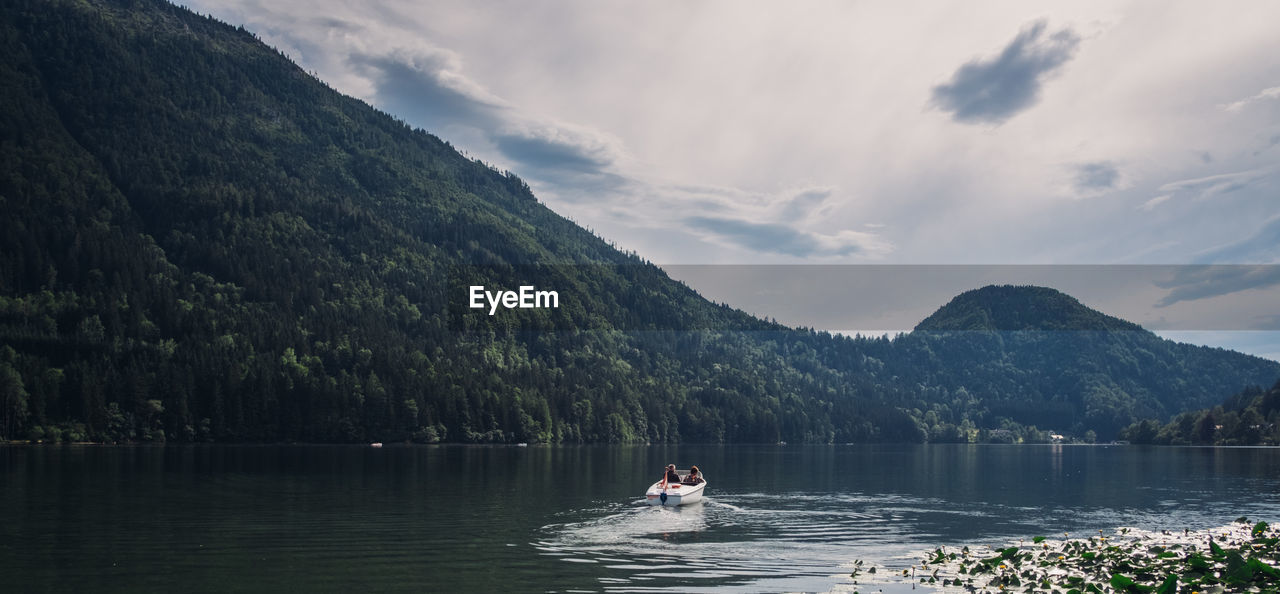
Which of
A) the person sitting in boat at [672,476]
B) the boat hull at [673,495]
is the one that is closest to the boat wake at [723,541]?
the boat hull at [673,495]

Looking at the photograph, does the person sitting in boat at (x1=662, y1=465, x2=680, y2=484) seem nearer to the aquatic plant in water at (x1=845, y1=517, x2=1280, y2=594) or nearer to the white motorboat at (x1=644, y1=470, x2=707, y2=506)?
the white motorboat at (x1=644, y1=470, x2=707, y2=506)

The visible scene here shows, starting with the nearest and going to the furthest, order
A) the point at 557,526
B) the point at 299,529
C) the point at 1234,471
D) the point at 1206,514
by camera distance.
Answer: the point at 299,529 → the point at 557,526 → the point at 1206,514 → the point at 1234,471

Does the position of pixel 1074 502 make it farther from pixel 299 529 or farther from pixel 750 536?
pixel 299 529

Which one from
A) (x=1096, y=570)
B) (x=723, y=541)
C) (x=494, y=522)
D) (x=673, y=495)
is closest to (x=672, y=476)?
(x=673, y=495)

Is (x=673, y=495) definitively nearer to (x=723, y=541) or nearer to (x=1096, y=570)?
(x=723, y=541)

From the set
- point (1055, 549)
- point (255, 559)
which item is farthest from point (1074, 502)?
point (255, 559)

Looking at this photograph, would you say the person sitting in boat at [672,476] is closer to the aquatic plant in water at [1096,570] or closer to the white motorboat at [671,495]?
the white motorboat at [671,495]
